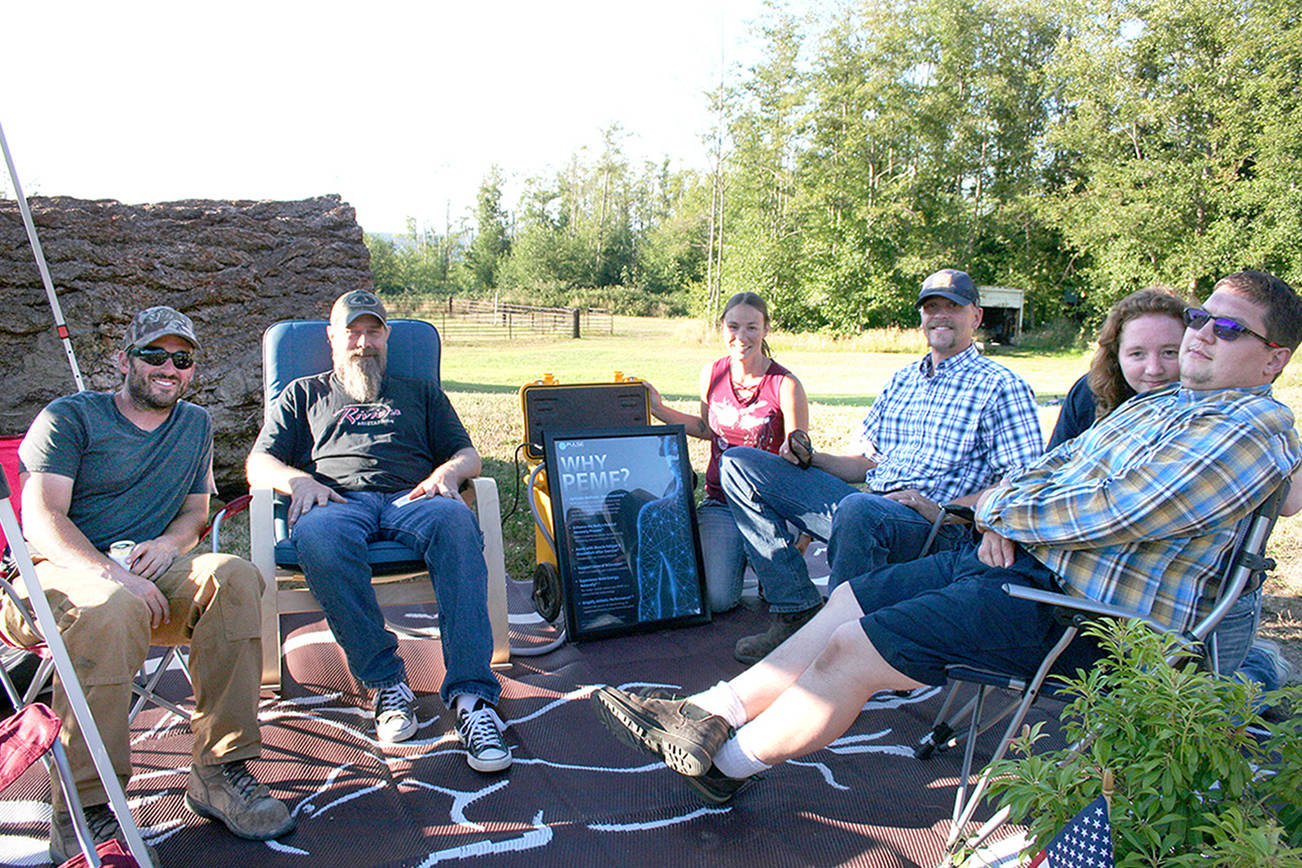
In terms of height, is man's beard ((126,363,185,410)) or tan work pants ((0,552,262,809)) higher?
man's beard ((126,363,185,410))

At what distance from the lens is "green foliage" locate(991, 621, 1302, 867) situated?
1.18m

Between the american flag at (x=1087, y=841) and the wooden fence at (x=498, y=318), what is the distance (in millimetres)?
26208

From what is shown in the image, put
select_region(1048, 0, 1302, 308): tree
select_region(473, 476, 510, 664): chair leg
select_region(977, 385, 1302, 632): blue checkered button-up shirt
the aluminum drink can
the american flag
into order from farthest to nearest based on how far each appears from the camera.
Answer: select_region(1048, 0, 1302, 308): tree → select_region(473, 476, 510, 664): chair leg → the aluminum drink can → select_region(977, 385, 1302, 632): blue checkered button-up shirt → the american flag

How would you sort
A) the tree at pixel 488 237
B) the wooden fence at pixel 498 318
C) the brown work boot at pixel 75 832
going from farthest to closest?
the tree at pixel 488 237
the wooden fence at pixel 498 318
the brown work boot at pixel 75 832

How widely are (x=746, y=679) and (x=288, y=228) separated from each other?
445cm

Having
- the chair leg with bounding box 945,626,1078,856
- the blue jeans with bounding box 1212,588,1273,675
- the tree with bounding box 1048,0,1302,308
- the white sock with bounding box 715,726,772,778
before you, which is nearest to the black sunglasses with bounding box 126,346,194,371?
the white sock with bounding box 715,726,772,778

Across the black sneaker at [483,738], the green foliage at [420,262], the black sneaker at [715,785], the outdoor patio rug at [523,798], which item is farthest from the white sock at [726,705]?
the green foliage at [420,262]

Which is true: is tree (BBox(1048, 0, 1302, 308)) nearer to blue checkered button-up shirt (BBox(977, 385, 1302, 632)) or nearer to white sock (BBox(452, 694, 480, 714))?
blue checkered button-up shirt (BBox(977, 385, 1302, 632))

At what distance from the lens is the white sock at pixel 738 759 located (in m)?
1.96

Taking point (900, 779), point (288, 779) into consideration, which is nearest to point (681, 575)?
point (900, 779)

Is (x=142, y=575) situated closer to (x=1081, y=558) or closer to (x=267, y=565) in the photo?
(x=267, y=565)

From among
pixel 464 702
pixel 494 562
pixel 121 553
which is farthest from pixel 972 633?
pixel 121 553

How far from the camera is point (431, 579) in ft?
8.94

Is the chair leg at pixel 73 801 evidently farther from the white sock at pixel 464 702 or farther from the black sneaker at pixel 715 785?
the black sneaker at pixel 715 785
